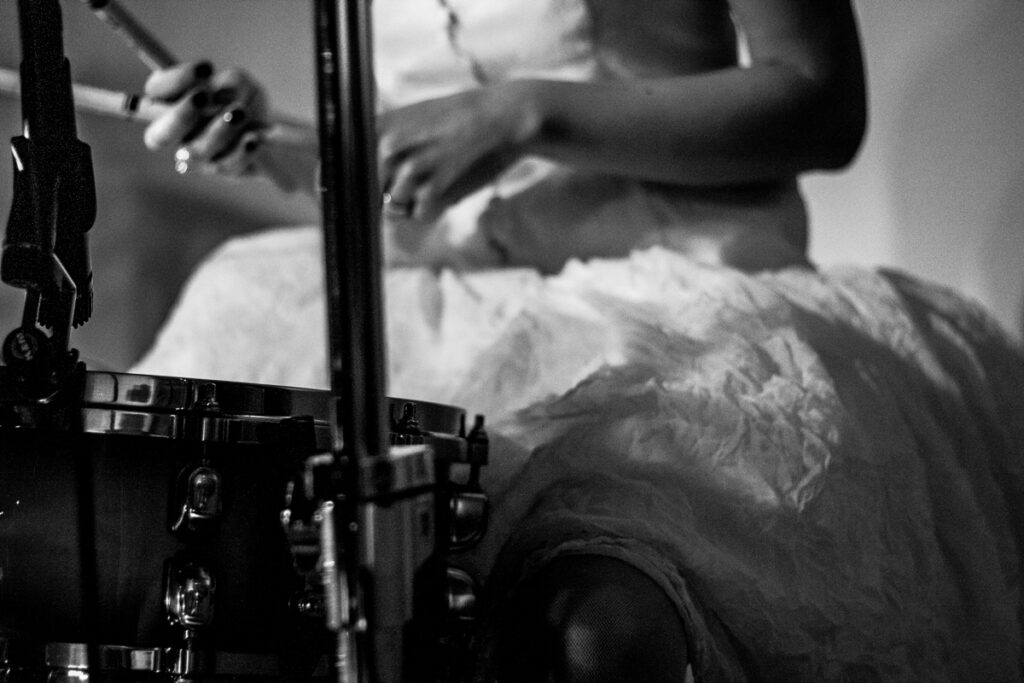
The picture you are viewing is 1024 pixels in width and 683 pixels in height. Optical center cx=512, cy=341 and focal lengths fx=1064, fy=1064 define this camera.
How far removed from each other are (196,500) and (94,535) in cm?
4

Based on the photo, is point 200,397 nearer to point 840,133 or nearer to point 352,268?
point 352,268

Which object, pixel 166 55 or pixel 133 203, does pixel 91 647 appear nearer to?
pixel 166 55

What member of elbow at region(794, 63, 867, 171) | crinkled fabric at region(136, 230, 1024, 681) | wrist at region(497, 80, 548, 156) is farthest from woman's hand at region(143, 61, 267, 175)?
elbow at region(794, 63, 867, 171)

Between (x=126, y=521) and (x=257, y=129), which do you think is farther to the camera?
(x=257, y=129)

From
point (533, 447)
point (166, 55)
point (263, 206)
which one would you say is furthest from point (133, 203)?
point (533, 447)

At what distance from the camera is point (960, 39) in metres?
1.20

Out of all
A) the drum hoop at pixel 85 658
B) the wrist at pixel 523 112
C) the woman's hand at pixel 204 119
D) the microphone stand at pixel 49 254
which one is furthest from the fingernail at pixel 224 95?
the drum hoop at pixel 85 658

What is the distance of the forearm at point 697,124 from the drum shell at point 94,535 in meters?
0.32

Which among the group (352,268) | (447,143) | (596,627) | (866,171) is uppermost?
(866,171)

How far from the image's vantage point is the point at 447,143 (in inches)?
23.4

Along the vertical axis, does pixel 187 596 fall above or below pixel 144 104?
below

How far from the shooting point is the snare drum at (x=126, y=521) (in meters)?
0.37

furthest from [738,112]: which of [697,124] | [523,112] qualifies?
[523,112]

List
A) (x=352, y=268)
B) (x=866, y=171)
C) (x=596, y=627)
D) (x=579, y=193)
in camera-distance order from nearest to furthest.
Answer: (x=352, y=268) < (x=596, y=627) < (x=579, y=193) < (x=866, y=171)
